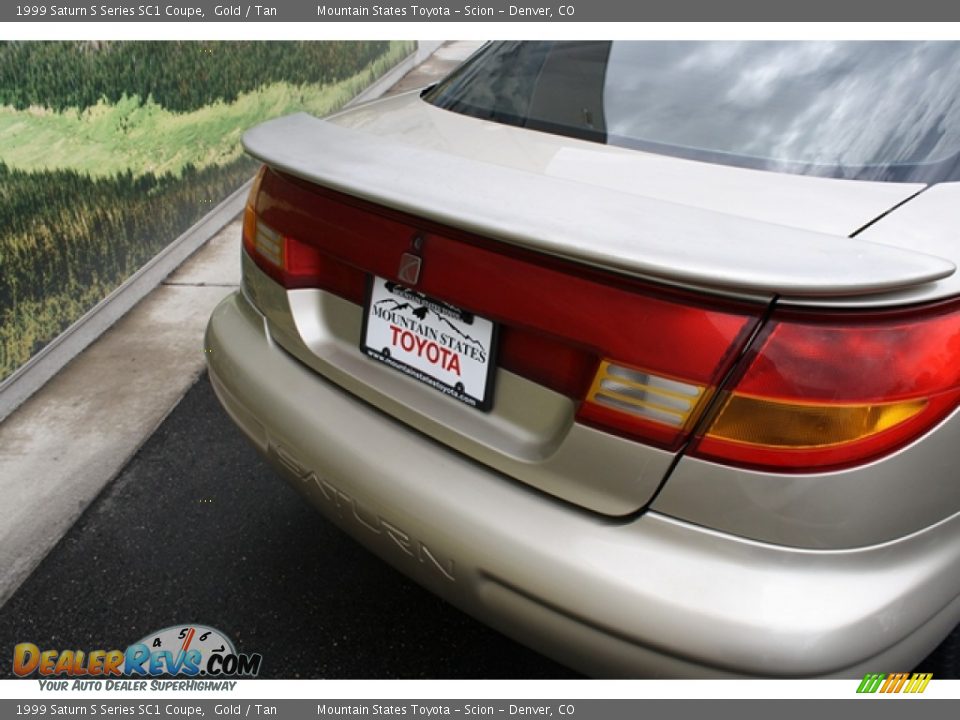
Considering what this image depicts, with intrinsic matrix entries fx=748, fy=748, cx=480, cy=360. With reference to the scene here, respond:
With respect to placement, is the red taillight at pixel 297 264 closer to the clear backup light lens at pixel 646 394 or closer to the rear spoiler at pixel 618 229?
the rear spoiler at pixel 618 229

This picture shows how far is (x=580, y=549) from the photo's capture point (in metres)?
1.32

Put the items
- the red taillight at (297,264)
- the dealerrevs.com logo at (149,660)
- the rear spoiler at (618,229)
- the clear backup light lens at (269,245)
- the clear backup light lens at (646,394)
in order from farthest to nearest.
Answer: the dealerrevs.com logo at (149,660), the clear backup light lens at (269,245), the red taillight at (297,264), the clear backup light lens at (646,394), the rear spoiler at (618,229)

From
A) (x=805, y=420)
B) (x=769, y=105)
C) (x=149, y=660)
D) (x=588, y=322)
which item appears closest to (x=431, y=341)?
(x=588, y=322)

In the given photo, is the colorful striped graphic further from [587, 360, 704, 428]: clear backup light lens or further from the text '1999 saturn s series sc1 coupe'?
[587, 360, 704, 428]: clear backup light lens

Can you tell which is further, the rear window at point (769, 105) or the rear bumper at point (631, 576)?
the rear window at point (769, 105)

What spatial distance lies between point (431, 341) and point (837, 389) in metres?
0.76

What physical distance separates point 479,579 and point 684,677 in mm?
394

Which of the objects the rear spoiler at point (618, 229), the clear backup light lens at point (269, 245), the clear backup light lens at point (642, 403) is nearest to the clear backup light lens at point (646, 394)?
the clear backup light lens at point (642, 403)

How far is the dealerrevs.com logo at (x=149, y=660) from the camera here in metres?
1.96

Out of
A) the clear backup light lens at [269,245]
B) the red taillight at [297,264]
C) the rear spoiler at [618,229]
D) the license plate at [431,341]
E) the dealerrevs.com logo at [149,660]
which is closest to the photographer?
the rear spoiler at [618,229]

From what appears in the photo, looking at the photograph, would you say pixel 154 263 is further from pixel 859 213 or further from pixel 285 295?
pixel 859 213

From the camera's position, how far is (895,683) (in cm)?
141

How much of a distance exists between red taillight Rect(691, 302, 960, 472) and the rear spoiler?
81mm

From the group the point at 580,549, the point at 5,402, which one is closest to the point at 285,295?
the point at 580,549
